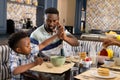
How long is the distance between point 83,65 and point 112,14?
11.3ft

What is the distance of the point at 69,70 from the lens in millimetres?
1613

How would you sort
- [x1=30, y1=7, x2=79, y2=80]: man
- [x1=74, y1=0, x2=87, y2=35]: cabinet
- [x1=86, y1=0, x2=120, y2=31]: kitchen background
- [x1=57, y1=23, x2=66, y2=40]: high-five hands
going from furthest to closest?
[x1=74, y1=0, x2=87, y2=35]: cabinet → [x1=86, y1=0, x2=120, y2=31]: kitchen background → [x1=30, y1=7, x2=79, y2=80]: man → [x1=57, y1=23, x2=66, y2=40]: high-five hands

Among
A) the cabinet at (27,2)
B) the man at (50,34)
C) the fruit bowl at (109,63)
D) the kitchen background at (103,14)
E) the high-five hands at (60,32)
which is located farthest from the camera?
the kitchen background at (103,14)

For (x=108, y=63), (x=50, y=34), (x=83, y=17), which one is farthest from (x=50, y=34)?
(x=83, y=17)

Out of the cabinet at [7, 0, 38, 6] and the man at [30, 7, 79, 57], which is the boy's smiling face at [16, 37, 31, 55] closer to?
the man at [30, 7, 79, 57]

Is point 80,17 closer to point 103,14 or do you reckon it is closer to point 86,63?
point 103,14

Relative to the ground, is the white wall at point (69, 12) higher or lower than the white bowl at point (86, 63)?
higher

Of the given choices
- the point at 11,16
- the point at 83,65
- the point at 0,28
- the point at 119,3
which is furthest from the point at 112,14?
the point at 83,65

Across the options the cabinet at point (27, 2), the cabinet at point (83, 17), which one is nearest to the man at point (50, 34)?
the cabinet at point (27, 2)

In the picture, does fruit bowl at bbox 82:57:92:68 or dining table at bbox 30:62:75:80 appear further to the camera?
fruit bowl at bbox 82:57:92:68

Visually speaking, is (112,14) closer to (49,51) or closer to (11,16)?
(11,16)

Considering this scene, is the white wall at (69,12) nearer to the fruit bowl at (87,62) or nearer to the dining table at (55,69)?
the fruit bowl at (87,62)

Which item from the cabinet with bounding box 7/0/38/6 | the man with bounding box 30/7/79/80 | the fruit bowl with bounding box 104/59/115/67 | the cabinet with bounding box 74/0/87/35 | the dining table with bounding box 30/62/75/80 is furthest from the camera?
the cabinet with bounding box 74/0/87/35

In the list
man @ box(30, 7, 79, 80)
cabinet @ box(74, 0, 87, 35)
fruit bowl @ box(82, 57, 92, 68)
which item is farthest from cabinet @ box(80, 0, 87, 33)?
fruit bowl @ box(82, 57, 92, 68)
